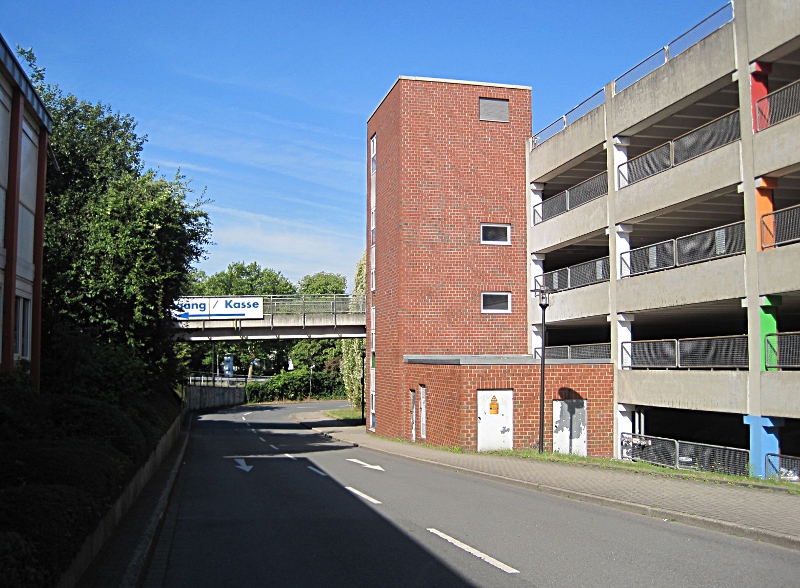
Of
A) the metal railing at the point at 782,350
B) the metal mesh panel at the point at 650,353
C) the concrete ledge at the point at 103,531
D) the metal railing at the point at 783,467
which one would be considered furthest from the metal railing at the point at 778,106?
the concrete ledge at the point at 103,531

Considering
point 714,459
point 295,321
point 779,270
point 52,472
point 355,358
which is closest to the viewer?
point 52,472

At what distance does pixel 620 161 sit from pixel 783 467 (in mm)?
10882

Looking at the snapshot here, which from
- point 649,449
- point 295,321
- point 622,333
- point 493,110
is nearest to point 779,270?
point 649,449

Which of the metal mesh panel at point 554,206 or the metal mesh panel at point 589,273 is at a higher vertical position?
the metal mesh panel at point 554,206

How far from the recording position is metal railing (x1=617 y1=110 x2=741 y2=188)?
1994 centimetres

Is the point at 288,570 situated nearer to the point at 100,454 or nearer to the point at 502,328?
the point at 100,454

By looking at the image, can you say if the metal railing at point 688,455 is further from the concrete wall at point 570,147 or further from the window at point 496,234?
the window at point 496,234

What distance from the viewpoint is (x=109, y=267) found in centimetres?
2286

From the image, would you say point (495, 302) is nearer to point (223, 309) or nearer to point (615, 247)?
point (615, 247)

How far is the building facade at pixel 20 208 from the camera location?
14797 mm

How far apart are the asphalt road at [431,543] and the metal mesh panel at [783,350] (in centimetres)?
747

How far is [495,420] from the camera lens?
23703 millimetres

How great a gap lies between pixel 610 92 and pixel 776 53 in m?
7.03

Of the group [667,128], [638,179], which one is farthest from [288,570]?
[667,128]
